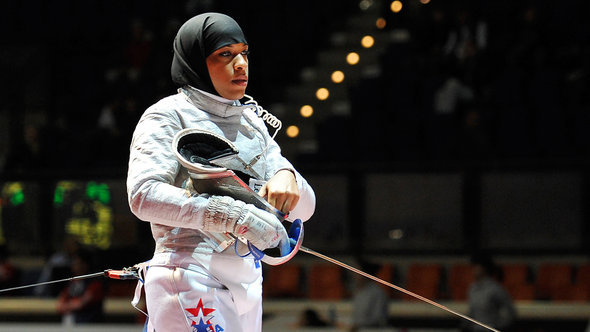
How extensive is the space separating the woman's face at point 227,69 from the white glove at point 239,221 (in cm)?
32

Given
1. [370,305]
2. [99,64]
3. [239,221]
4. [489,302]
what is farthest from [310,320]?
[99,64]

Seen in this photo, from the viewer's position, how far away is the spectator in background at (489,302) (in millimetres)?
6090

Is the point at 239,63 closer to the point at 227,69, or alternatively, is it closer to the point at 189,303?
the point at 227,69

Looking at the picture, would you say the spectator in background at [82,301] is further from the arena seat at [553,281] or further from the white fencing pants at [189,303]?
the white fencing pants at [189,303]

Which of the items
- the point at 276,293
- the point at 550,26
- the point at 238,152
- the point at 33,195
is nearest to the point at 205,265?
the point at 238,152

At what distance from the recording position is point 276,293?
24.0 ft

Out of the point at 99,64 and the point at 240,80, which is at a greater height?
the point at 99,64

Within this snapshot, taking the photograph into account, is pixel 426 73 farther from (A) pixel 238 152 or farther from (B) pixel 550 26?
(A) pixel 238 152

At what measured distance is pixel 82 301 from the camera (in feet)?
21.5

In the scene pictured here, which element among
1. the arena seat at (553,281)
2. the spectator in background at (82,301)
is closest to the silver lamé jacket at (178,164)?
the spectator in background at (82,301)

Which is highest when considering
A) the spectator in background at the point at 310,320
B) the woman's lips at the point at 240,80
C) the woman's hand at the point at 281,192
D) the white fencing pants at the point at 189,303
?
the woman's lips at the point at 240,80

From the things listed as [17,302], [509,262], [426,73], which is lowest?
[17,302]

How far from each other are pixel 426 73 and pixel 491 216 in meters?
1.53

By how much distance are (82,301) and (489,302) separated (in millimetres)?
2874
